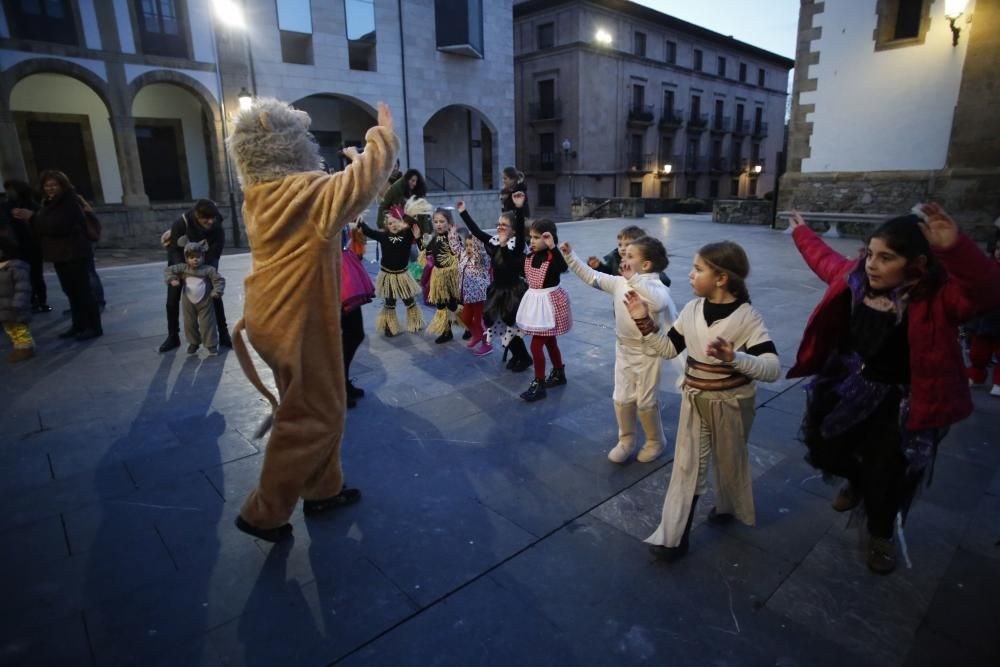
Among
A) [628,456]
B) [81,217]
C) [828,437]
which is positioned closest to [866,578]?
[828,437]

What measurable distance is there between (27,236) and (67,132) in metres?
12.7

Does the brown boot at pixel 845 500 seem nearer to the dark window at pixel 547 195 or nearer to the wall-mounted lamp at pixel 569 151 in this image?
the wall-mounted lamp at pixel 569 151

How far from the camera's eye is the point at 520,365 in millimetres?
5219

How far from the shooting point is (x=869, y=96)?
14266mm

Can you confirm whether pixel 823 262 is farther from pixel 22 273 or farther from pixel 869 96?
pixel 869 96

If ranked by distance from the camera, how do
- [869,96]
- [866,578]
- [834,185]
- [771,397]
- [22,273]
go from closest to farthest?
[866,578], [771,397], [22,273], [869,96], [834,185]

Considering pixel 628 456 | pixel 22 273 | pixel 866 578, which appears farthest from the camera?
pixel 22 273

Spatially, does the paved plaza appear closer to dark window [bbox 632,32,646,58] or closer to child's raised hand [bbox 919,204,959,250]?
child's raised hand [bbox 919,204,959,250]

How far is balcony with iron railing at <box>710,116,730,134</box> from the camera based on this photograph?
1615 inches

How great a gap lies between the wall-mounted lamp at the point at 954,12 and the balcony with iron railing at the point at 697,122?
89.1 feet

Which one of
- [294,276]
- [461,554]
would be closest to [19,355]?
[294,276]

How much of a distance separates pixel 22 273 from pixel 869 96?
56.9ft

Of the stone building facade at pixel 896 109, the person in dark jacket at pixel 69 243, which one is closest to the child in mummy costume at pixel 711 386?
the person in dark jacket at pixel 69 243

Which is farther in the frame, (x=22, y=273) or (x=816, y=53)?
(x=816, y=53)
